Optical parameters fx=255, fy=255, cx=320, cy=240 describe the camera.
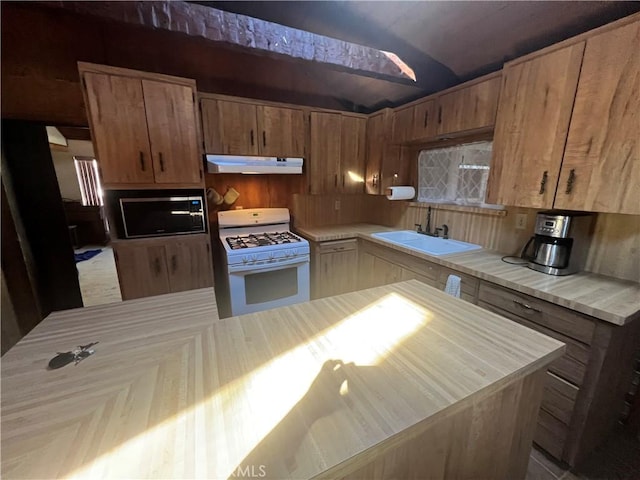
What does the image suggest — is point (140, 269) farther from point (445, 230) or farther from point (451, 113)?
point (451, 113)

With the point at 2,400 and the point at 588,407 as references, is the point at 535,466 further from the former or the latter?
the point at 2,400

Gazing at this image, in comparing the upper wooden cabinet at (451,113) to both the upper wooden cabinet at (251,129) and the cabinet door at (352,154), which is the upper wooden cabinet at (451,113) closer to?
the cabinet door at (352,154)

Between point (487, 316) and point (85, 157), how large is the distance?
19.4 feet

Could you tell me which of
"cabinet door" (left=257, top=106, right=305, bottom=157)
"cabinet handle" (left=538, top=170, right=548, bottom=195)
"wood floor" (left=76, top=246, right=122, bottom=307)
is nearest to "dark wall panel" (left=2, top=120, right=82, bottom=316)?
"wood floor" (left=76, top=246, right=122, bottom=307)

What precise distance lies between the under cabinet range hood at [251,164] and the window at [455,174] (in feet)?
4.36

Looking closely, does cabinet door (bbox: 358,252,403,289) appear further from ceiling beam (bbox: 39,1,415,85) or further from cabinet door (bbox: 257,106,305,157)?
ceiling beam (bbox: 39,1,415,85)

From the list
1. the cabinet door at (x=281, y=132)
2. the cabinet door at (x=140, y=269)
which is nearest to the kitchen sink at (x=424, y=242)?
the cabinet door at (x=281, y=132)

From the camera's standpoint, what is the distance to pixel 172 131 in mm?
2023

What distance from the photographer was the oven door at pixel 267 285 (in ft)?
7.38

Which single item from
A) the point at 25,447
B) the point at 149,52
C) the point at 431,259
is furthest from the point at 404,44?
the point at 25,447

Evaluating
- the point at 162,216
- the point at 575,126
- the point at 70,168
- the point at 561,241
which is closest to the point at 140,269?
the point at 162,216

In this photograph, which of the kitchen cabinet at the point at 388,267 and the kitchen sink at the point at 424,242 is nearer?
the kitchen cabinet at the point at 388,267

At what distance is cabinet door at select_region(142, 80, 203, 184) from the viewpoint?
6.37 ft

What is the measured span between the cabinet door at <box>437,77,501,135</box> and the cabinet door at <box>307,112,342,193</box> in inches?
41.1
